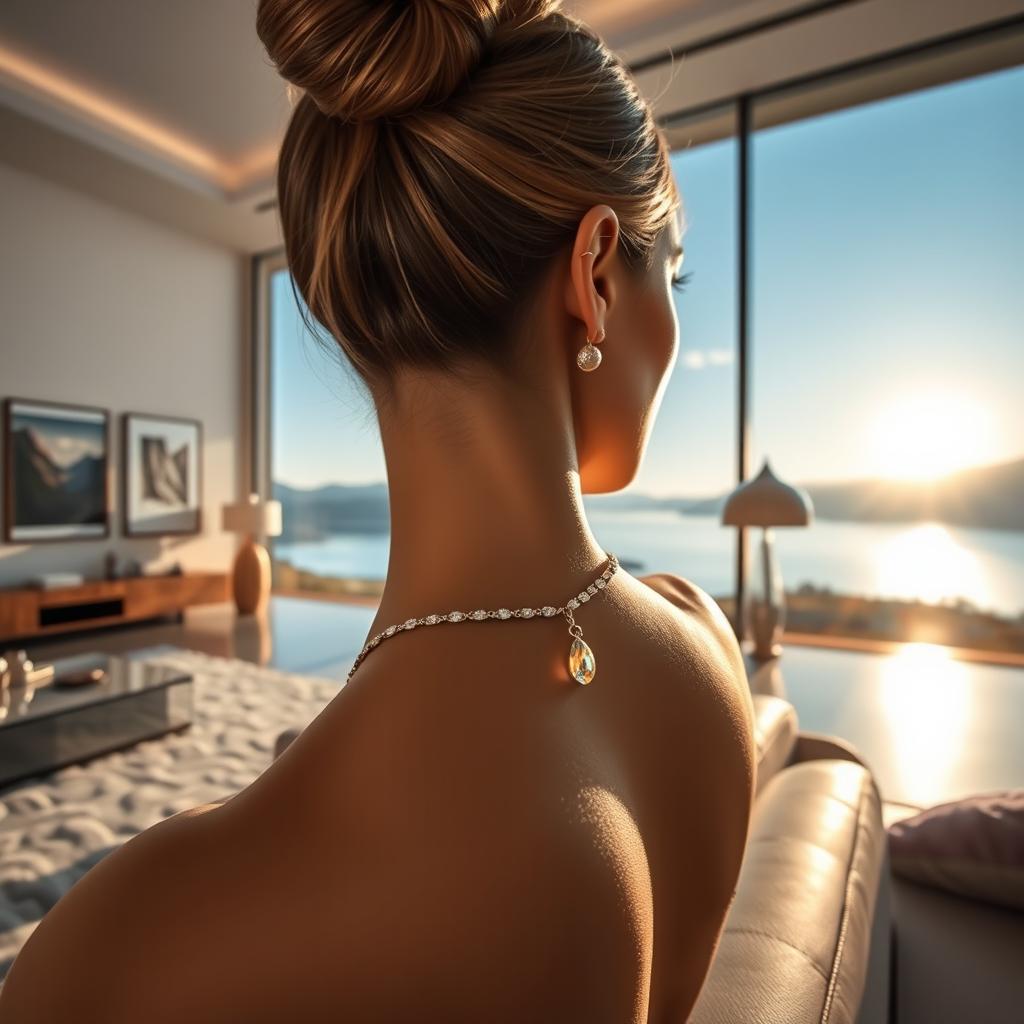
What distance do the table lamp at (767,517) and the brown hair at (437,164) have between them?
3005 mm

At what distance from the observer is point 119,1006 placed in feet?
1.02

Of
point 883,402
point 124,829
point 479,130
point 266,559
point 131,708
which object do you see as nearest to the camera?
point 479,130

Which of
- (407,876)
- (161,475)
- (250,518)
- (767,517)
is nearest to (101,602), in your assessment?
(250,518)

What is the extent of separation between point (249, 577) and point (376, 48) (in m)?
6.29

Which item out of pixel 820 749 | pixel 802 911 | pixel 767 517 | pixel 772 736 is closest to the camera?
pixel 802 911

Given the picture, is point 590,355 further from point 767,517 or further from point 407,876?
point 767,517

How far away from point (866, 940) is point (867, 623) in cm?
435

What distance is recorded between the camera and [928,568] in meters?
4.50

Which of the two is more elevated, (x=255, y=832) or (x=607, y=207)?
(x=607, y=207)

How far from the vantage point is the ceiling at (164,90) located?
4059mm

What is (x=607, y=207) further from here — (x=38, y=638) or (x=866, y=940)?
(x=38, y=638)

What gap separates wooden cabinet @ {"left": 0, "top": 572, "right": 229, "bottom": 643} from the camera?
483 cm

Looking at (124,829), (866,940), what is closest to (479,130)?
(866,940)

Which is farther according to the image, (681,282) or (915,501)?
(915,501)
